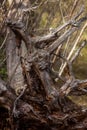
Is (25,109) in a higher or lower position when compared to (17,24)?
lower

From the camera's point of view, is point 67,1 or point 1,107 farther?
point 67,1

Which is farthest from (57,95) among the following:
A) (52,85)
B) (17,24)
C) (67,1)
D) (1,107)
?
(67,1)

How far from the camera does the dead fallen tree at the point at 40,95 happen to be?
6.84 feet

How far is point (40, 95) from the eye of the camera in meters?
2.22

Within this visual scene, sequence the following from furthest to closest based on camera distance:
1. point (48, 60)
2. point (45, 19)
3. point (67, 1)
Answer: point (45, 19)
point (67, 1)
point (48, 60)

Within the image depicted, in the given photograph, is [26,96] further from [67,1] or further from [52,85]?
[67,1]

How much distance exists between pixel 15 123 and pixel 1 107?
14cm

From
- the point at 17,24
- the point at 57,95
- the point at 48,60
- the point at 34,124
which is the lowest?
the point at 34,124

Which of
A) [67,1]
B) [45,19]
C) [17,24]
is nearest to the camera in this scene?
[17,24]

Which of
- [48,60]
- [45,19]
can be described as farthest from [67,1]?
[48,60]

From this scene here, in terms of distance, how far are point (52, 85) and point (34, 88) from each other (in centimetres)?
13

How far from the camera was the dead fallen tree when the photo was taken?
2.09 m

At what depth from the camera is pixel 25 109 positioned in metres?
2.09

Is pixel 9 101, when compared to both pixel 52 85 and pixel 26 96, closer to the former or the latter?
pixel 26 96
